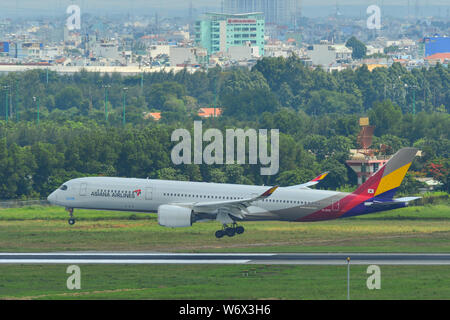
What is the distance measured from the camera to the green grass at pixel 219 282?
190 ft

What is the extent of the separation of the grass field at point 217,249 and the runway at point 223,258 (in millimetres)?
2041

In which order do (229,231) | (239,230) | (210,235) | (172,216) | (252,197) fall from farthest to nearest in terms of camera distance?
1. (210,235)
2. (239,230)
3. (229,231)
4. (252,197)
5. (172,216)

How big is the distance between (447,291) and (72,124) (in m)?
133

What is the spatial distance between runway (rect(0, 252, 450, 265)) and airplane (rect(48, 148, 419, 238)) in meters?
7.91

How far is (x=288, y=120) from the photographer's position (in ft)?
523

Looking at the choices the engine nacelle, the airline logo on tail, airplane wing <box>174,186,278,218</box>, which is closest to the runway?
the engine nacelle

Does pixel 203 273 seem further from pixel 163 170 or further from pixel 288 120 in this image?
pixel 288 120

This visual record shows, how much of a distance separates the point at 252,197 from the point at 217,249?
681cm

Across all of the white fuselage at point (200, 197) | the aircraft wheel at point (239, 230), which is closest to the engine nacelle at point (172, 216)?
the white fuselage at point (200, 197)

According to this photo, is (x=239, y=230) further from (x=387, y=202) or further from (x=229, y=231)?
(x=387, y=202)

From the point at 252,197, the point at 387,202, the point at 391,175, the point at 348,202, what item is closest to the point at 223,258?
the point at 252,197

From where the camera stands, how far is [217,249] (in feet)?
248

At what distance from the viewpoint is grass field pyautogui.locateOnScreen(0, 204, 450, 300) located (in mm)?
59000

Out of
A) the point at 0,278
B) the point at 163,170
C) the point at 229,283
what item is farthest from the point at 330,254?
the point at 163,170
